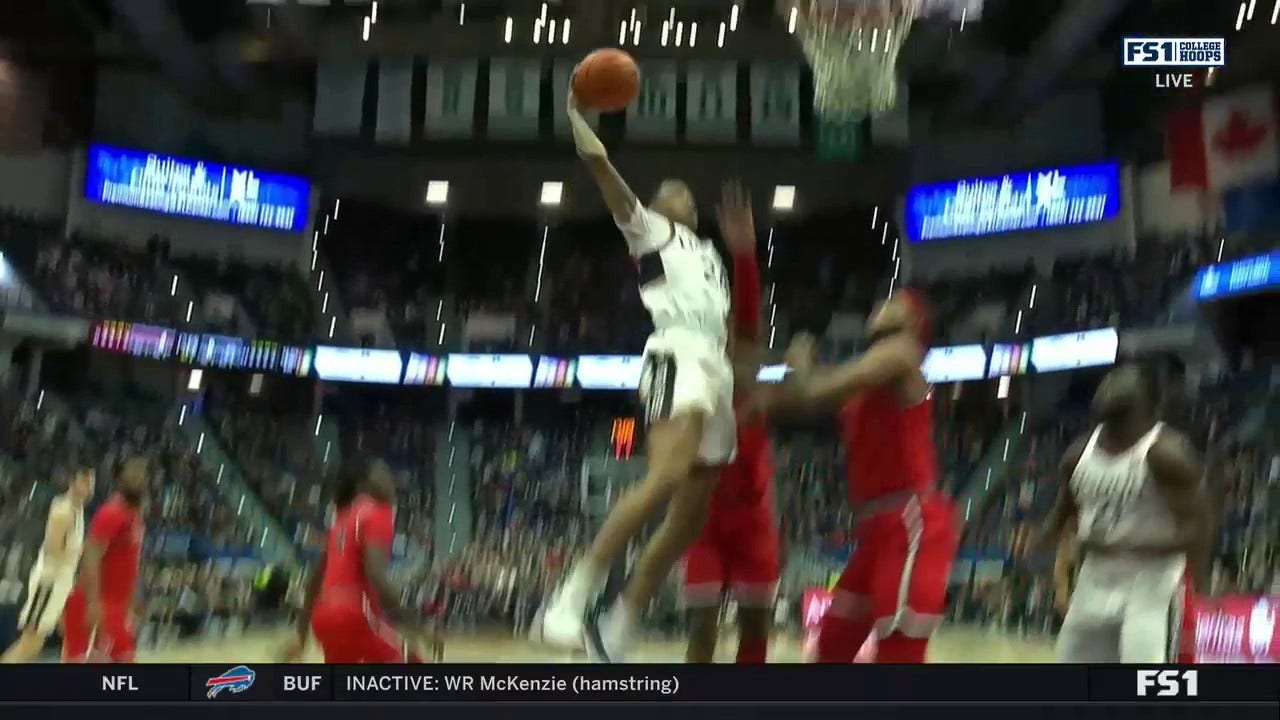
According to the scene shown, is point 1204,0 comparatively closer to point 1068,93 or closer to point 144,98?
point 1068,93

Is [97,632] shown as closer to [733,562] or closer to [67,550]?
[67,550]

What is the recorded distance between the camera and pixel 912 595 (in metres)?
2.44

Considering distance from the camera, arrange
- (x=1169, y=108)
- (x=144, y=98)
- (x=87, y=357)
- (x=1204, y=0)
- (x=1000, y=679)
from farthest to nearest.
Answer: (x=87, y=357) → (x=144, y=98) → (x=1169, y=108) → (x=1204, y=0) → (x=1000, y=679)

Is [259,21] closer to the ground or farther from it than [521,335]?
farther from it

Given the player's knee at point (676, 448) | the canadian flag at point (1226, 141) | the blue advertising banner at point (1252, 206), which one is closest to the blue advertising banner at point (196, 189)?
the player's knee at point (676, 448)

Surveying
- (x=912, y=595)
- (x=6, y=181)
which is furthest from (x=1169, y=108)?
(x=6, y=181)

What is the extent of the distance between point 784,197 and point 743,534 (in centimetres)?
98

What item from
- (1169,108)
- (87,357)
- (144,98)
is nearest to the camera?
(1169,108)

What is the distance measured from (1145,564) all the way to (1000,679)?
57 cm

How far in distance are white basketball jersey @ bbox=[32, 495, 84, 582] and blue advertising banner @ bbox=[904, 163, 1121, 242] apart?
2.64 meters

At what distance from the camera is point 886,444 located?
8.30 ft

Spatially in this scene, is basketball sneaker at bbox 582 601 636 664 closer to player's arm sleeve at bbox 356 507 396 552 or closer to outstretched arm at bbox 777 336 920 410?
outstretched arm at bbox 777 336 920 410

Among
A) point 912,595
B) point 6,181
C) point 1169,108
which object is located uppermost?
point 1169,108

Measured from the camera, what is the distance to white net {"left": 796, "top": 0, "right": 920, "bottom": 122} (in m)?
2.80
